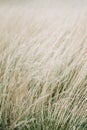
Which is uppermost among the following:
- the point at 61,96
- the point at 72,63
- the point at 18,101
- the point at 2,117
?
the point at 72,63

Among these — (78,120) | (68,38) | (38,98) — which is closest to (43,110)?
(38,98)

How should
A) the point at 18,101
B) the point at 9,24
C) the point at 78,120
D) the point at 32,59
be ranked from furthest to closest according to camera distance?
the point at 9,24 < the point at 32,59 < the point at 18,101 < the point at 78,120

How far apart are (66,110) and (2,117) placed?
0.39 metres

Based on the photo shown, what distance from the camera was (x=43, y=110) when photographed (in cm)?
176

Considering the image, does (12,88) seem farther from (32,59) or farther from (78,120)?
(78,120)

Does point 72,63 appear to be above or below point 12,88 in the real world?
above

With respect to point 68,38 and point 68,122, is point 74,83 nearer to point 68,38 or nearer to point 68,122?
point 68,122

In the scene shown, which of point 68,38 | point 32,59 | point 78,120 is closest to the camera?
point 78,120

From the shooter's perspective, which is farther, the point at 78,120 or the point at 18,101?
the point at 18,101

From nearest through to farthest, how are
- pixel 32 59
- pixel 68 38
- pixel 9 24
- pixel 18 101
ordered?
pixel 18 101
pixel 32 59
pixel 68 38
pixel 9 24

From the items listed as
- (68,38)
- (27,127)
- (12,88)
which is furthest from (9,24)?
(27,127)

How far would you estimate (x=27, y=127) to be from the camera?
1.74 m

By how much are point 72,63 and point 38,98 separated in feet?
1.07

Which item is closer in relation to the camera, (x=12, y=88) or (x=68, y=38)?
(x=12, y=88)
